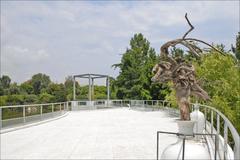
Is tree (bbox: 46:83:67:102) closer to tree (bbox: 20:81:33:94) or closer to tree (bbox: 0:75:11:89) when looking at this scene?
tree (bbox: 20:81:33:94)

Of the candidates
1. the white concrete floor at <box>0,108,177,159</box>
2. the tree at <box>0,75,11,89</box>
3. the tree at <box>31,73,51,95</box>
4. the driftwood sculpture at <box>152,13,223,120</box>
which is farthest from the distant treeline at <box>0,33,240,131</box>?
the tree at <box>0,75,11,89</box>

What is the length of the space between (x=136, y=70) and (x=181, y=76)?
3383 cm

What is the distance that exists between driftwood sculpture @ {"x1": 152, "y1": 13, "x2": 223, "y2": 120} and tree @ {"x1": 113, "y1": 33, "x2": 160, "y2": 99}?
106ft

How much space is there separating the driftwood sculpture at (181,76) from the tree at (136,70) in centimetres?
3228

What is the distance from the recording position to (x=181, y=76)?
3830 millimetres

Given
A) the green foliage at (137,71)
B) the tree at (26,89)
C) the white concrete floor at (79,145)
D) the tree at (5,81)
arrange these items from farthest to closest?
the tree at (5,81) < the tree at (26,89) < the green foliage at (137,71) < the white concrete floor at (79,145)

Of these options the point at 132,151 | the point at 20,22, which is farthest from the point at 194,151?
the point at 20,22

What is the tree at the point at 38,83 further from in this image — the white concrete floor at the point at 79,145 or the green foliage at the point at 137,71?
the white concrete floor at the point at 79,145

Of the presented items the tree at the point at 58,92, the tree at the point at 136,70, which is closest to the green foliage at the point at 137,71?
the tree at the point at 136,70

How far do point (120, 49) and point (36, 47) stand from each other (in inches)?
449

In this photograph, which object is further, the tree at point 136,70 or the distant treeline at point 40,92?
the distant treeline at point 40,92

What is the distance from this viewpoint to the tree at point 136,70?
3681 cm

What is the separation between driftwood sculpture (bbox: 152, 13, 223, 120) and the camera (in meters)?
3.83

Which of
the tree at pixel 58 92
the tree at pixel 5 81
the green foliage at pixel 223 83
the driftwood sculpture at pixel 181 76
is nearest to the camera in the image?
the driftwood sculpture at pixel 181 76
